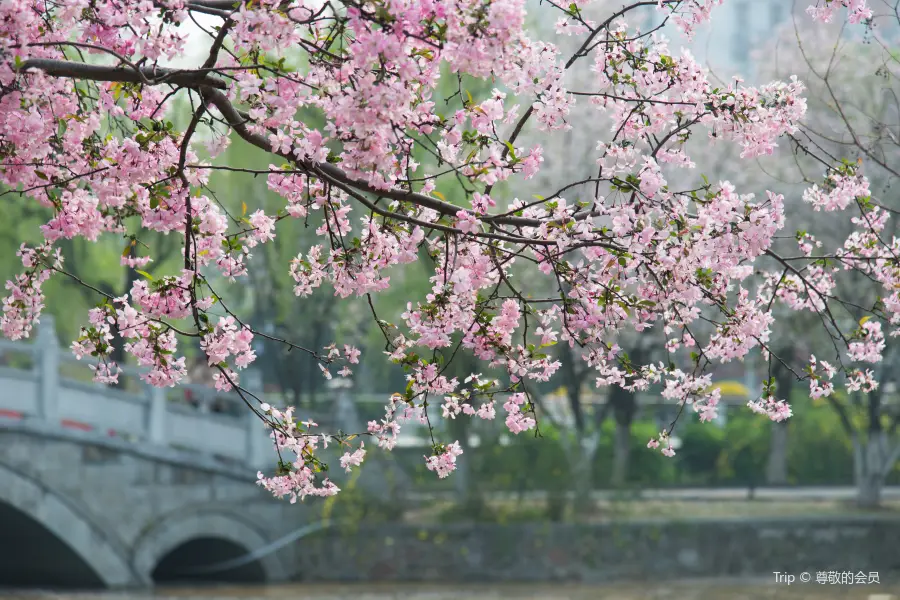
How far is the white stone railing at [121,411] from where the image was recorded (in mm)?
15336

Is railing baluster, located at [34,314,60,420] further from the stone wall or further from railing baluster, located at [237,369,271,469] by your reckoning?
the stone wall

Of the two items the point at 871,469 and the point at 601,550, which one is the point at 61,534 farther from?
the point at 871,469

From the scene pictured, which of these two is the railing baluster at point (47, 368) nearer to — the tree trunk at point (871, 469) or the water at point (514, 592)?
the water at point (514, 592)

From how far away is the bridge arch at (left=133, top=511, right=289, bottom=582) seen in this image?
54.7 feet

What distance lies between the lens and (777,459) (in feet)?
68.0

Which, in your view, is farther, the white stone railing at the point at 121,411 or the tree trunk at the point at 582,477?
the tree trunk at the point at 582,477

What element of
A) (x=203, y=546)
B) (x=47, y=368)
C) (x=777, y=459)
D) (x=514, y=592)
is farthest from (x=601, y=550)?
(x=47, y=368)

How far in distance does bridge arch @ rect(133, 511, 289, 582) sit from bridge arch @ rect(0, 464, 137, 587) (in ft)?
1.23

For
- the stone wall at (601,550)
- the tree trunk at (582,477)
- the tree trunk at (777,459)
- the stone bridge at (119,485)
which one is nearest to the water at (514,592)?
the stone wall at (601,550)

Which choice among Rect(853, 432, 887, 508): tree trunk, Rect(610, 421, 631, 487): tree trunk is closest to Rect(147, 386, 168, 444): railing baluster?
Rect(610, 421, 631, 487): tree trunk

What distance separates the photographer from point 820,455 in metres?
20.9

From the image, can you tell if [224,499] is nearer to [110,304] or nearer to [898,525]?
[898,525]

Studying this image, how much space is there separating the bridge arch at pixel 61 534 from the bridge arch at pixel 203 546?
1.23 feet

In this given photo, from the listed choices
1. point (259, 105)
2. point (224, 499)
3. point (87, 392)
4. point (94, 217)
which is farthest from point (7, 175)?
point (224, 499)
